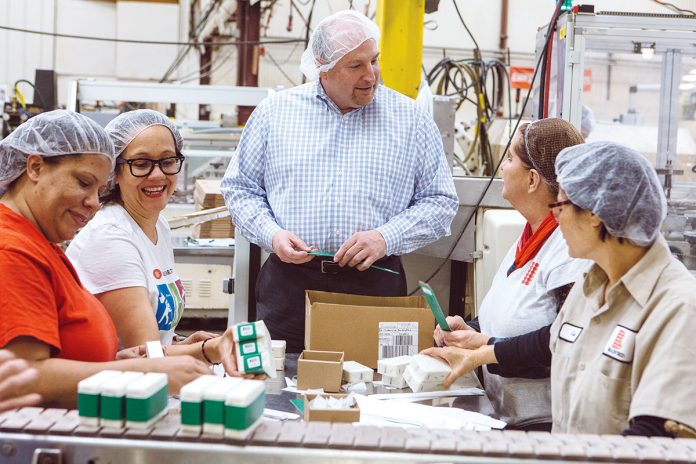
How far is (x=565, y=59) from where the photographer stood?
256 centimetres

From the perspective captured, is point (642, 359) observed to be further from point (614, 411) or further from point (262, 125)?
point (262, 125)

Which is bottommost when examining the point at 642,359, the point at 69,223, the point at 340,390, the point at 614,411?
the point at 340,390

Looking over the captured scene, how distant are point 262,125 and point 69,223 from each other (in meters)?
1.18

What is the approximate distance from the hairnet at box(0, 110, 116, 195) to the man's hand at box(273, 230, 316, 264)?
0.86m

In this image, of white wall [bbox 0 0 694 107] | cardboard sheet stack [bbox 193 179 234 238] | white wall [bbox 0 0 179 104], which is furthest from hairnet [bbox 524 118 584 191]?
white wall [bbox 0 0 179 104]

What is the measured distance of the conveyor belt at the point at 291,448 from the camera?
2.79ft

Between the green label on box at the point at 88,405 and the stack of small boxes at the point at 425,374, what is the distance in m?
0.97

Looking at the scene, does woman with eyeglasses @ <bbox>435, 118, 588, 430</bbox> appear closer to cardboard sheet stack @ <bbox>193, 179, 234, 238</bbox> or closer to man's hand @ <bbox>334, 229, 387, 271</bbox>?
man's hand @ <bbox>334, 229, 387, 271</bbox>

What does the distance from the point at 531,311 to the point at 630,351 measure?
0.47 metres

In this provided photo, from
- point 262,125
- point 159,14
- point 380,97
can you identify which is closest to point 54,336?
point 262,125

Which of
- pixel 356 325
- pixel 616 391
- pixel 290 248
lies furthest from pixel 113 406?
pixel 290 248

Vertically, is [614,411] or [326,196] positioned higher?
[326,196]

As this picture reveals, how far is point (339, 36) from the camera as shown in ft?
7.75

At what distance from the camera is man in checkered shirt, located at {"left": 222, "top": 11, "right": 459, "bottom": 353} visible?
7.49ft
